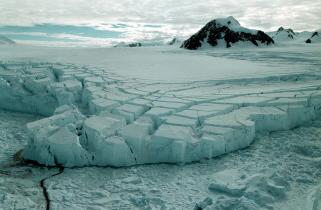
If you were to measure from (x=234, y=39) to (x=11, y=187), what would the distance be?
1208 centimetres

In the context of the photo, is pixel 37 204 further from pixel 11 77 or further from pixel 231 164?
pixel 11 77

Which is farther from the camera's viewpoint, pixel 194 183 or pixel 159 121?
pixel 159 121

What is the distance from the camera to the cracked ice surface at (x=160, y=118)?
3537mm

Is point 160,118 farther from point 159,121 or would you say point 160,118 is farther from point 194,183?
point 194,183

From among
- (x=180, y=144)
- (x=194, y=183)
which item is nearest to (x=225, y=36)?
(x=180, y=144)

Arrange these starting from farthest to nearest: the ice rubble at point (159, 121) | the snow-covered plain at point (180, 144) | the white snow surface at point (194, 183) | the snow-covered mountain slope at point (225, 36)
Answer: the snow-covered mountain slope at point (225, 36)
the ice rubble at point (159, 121)
the snow-covered plain at point (180, 144)
the white snow surface at point (194, 183)

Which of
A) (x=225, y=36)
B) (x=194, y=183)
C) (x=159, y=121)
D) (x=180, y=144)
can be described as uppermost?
(x=225, y=36)

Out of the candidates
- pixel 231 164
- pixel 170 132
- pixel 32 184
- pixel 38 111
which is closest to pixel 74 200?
pixel 32 184

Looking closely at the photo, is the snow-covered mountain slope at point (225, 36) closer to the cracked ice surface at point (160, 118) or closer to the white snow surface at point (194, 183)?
the cracked ice surface at point (160, 118)

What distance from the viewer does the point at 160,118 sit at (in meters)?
3.95

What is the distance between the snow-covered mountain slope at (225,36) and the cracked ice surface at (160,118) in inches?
312

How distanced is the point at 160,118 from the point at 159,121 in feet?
0.14

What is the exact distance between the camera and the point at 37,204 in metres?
2.73

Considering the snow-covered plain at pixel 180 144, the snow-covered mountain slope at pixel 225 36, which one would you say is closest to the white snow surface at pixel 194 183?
the snow-covered plain at pixel 180 144
